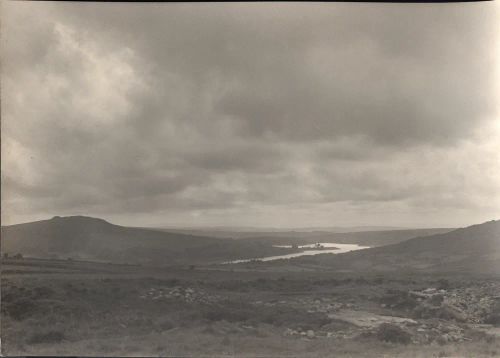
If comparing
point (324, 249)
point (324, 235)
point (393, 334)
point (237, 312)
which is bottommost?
point (393, 334)

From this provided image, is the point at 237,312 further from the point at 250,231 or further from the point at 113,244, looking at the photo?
the point at 113,244

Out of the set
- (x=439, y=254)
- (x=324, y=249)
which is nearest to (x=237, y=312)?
(x=324, y=249)

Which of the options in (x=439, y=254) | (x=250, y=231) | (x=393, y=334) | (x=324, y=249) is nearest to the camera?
(x=393, y=334)

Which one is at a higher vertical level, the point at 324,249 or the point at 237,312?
the point at 324,249

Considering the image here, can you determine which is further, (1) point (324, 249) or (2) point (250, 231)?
(1) point (324, 249)

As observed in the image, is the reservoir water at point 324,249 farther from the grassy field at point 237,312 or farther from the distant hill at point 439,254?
the grassy field at point 237,312

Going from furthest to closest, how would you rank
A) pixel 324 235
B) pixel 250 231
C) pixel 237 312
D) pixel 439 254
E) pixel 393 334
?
1. pixel 439 254
2. pixel 324 235
3. pixel 250 231
4. pixel 237 312
5. pixel 393 334
